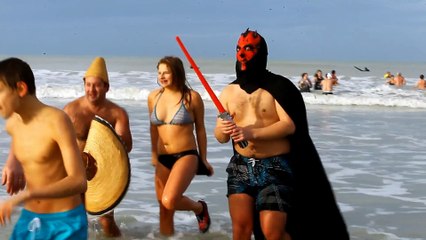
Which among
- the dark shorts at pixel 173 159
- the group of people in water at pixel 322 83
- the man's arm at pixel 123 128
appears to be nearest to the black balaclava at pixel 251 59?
the man's arm at pixel 123 128

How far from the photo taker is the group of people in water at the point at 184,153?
3150mm

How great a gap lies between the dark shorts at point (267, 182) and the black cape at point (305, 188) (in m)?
0.07

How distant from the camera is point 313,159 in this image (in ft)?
15.3

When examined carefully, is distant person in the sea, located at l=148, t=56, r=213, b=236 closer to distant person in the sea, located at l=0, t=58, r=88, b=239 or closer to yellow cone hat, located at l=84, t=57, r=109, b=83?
yellow cone hat, located at l=84, t=57, r=109, b=83

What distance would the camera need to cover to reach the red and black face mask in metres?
4.59

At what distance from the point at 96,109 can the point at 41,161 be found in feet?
7.72

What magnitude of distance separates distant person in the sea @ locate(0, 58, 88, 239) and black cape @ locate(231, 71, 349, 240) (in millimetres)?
Answer: 1767

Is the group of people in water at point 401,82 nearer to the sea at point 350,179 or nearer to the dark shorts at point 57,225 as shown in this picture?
the sea at point 350,179

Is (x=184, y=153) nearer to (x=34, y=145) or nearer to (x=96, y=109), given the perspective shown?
(x=96, y=109)

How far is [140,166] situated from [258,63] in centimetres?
529

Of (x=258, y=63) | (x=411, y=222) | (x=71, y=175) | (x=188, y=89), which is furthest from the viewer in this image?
(x=411, y=222)

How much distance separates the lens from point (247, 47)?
15.1 ft

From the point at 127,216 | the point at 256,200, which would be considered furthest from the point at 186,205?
the point at 256,200

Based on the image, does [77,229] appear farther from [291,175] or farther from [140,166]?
[140,166]
